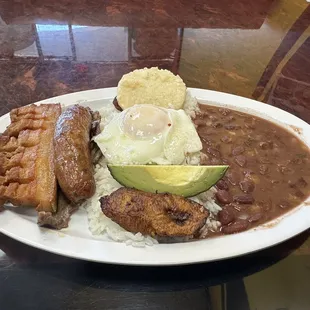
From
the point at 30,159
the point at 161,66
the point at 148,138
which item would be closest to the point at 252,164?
the point at 148,138

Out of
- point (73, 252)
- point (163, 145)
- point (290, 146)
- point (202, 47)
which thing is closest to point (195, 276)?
point (73, 252)

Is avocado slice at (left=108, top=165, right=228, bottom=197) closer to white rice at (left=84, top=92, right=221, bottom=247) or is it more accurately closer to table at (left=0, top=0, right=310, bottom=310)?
white rice at (left=84, top=92, right=221, bottom=247)

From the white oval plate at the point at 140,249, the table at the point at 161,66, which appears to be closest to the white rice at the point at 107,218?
the white oval plate at the point at 140,249

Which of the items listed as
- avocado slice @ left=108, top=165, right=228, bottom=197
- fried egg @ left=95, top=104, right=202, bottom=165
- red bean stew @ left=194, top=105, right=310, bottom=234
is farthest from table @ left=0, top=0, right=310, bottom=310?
fried egg @ left=95, top=104, right=202, bottom=165

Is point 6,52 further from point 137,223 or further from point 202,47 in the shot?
point 137,223

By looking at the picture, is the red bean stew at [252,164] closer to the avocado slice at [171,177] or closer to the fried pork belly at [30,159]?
the avocado slice at [171,177]
